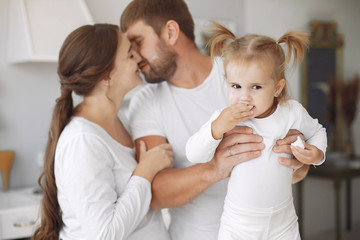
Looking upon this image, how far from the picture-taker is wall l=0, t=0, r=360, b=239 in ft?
9.66

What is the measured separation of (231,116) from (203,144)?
0.47 feet

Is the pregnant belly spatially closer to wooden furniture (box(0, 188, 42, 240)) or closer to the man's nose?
the man's nose

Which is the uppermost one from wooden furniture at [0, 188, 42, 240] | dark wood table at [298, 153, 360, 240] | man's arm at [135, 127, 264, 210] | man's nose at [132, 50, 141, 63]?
man's nose at [132, 50, 141, 63]

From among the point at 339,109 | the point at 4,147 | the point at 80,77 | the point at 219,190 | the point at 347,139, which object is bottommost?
the point at 347,139

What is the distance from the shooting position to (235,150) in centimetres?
143

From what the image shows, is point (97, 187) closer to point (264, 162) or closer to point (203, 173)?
point (203, 173)

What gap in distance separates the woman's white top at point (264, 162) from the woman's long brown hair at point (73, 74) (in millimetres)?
463

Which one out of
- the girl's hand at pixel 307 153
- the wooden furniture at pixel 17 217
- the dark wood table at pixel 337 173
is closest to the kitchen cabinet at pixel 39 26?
the wooden furniture at pixel 17 217

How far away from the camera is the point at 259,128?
1.41 metres

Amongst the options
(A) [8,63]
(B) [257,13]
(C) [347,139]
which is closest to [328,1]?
(B) [257,13]

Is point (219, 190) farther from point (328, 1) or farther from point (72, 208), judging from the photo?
point (328, 1)

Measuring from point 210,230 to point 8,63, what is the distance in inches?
78.5

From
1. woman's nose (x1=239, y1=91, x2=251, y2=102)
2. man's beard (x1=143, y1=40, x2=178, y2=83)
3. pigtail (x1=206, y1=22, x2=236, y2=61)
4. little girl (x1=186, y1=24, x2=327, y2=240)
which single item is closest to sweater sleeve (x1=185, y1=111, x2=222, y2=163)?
little girl (x1=186, y1=24, x2=327, y2=240)

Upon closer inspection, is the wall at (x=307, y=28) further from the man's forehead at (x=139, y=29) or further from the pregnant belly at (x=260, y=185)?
the pregnant belly at (x=260, y=185)
